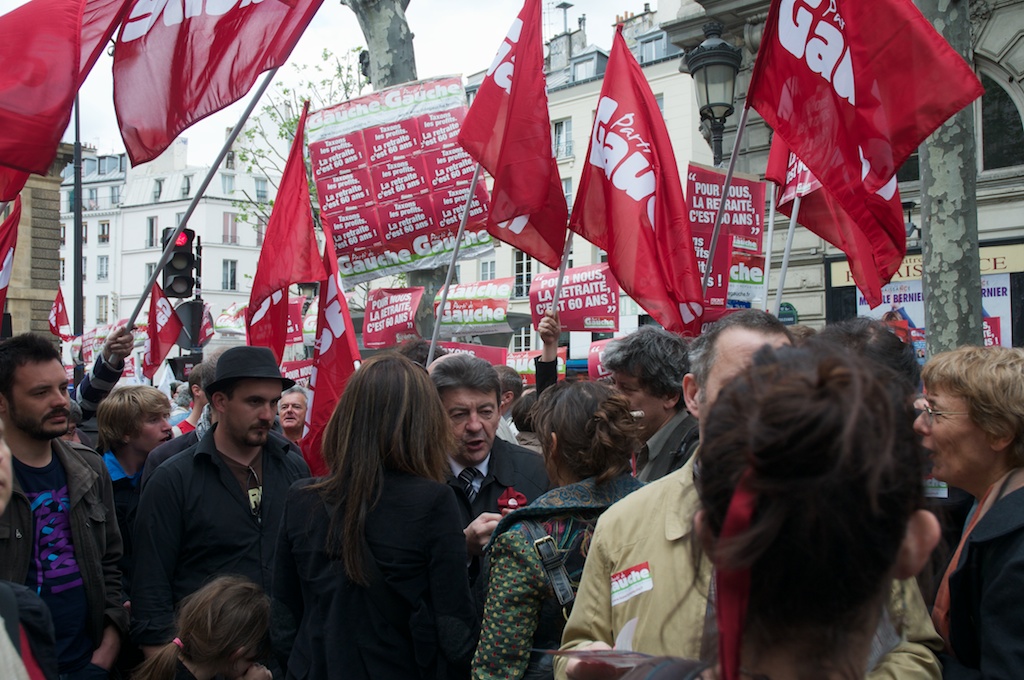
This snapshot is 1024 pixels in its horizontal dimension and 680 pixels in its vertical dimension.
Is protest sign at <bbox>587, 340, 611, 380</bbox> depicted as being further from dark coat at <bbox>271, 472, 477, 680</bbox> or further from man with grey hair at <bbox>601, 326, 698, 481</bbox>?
dark coat at <bbox>271, 472, 477, 680</bbox>

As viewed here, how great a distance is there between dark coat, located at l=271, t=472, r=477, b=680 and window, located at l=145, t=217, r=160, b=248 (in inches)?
2851

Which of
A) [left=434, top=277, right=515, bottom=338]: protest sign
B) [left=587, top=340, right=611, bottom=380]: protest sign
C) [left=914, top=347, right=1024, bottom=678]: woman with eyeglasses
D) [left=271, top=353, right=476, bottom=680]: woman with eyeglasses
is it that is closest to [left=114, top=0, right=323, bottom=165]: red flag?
[left=271, top=353, right=476, bottom=680]: woman with eyeglasses

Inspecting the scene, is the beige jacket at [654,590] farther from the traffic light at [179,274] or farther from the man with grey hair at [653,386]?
the traffic light at [179,274]

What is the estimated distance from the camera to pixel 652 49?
40688 mm

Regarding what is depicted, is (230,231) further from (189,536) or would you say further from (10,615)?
(10,615)

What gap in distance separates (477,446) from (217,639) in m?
1.26

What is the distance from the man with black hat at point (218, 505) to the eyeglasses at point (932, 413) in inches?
104

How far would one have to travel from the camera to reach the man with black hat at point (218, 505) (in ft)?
12.8

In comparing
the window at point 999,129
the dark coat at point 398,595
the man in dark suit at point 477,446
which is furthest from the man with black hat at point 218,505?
the window at point 999,129

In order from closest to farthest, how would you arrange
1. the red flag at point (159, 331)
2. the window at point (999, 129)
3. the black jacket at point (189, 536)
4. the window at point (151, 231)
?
the black jacket at point (189, 536) < the red flag at point (159, 331) < the window at point (999, 129) < the window at point (151, 231)

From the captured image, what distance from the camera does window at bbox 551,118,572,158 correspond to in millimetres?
39531

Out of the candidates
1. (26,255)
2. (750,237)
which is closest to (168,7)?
(750,237)

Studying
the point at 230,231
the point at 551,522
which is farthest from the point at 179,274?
the point at 230,231

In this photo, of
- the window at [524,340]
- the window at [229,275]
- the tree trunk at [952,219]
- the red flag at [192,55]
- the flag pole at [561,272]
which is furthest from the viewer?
the window at [229,275]
